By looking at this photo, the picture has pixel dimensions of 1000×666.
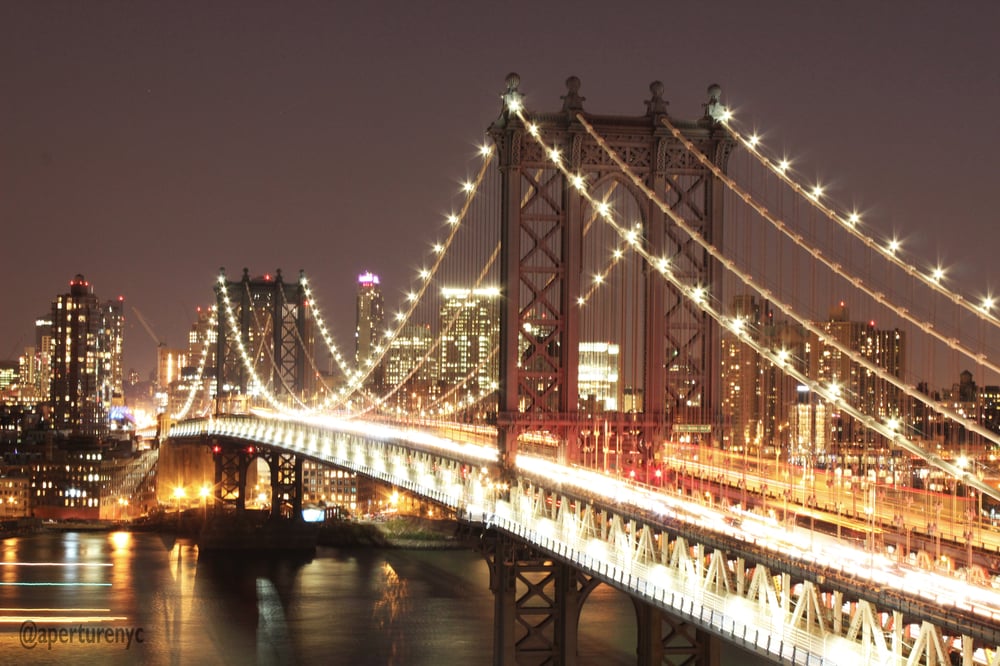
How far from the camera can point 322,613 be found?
56969 mm

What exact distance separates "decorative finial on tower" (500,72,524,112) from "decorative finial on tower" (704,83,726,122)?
13.9 feet

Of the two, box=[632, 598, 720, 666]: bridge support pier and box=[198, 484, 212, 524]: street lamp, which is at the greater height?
box=[632, 598, 720, 666]: bridge support pier

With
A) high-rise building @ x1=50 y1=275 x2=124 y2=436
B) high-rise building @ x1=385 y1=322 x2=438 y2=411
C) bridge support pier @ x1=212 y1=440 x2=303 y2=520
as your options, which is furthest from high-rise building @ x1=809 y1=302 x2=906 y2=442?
high-rise building @ x1=50 y1=275 x2=124 y2=436

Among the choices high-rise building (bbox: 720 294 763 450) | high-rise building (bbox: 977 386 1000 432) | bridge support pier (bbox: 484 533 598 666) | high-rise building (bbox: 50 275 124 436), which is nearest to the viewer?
high-rise building (bbox: 977 386 1000 432)

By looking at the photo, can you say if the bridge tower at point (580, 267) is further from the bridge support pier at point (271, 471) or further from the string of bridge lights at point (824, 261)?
the bridge support pier at point (271, 471)

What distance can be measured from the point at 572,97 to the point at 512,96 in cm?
136

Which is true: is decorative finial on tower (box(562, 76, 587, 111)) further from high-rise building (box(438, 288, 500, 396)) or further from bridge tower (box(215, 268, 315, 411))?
bridge tower (box(215, 268, 315, 411))

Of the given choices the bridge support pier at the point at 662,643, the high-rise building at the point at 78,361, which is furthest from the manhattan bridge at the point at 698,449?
the high-rise building at the point at 78,361

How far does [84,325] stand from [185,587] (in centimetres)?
9384

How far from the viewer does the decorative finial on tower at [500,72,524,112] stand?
1367 inches

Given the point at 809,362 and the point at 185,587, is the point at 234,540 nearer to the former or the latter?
the point at 185,587

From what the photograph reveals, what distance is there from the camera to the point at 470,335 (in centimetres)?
5500

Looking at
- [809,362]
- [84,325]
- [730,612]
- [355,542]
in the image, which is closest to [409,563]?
[355,542]

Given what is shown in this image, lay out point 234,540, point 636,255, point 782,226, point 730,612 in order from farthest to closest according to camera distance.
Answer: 1. point 234,540
2. point 636,255
3. point 782,226
4. point 730,612
